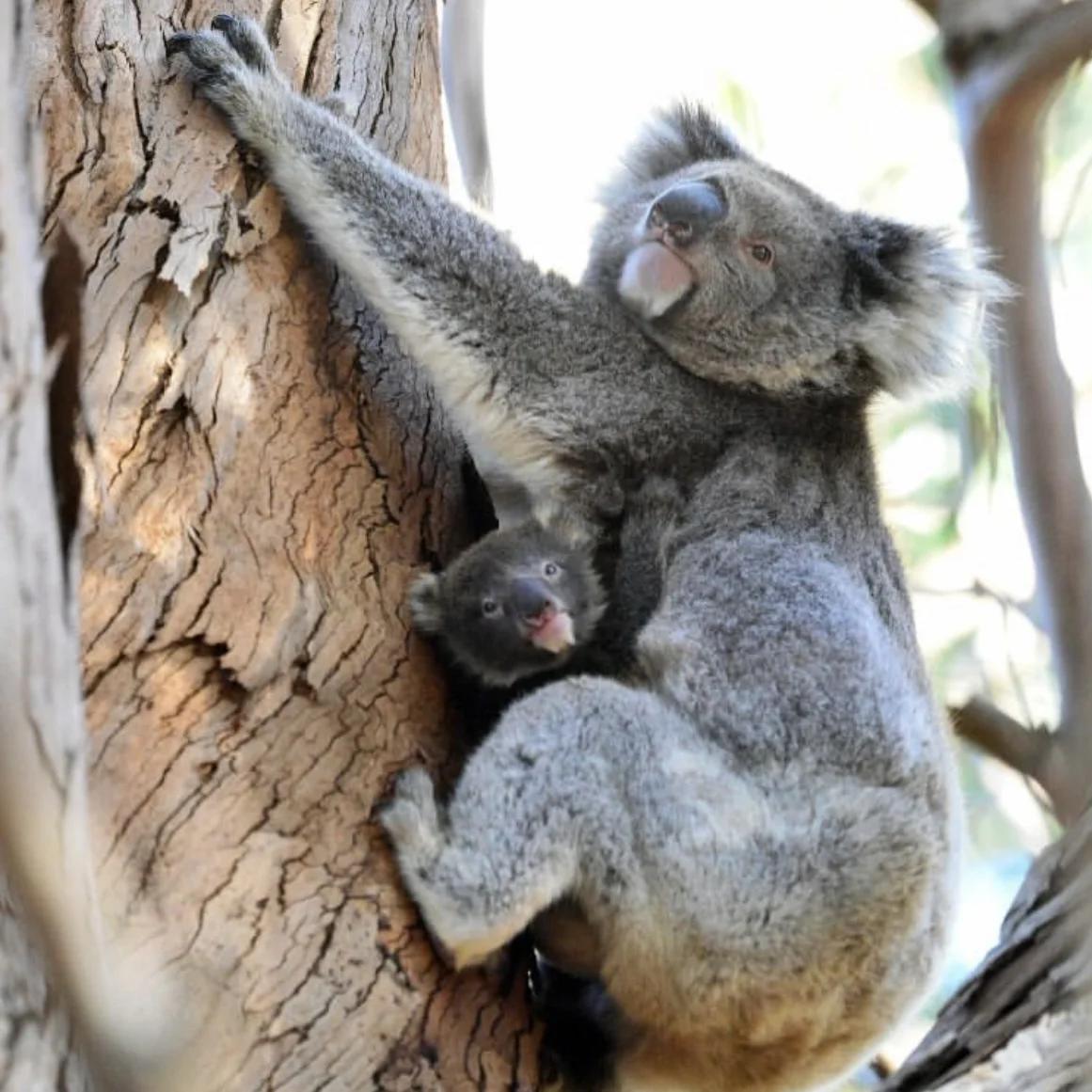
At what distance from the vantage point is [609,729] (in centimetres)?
309

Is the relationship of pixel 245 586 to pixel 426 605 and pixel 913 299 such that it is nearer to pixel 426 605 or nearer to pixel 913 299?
pixel 426 605

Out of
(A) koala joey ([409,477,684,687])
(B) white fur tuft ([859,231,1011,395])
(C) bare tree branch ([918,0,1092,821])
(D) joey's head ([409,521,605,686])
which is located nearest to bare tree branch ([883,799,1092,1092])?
(C) bare tree branch ([918,0,1092,821])

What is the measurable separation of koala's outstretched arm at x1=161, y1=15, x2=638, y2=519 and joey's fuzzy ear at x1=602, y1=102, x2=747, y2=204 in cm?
117

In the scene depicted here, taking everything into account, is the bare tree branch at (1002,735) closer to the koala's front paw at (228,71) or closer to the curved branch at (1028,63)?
the curved branch at (1028,63)

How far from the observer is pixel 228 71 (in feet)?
11.6

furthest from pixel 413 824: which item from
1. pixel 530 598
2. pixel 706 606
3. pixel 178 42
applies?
pixel 178 42

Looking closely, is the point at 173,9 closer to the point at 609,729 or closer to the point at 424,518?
the point at 424,518

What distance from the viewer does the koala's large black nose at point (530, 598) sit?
3418 millimetres

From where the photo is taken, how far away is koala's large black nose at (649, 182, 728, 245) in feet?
14.1

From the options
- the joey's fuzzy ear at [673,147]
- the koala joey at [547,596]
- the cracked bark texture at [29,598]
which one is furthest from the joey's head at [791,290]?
the cracked bark texture at [29,598]

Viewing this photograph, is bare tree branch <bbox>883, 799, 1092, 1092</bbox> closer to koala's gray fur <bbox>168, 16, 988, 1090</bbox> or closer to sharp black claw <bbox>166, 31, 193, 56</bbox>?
koala's gray fur <bbox>168, 16, 988, 1090</bbox>

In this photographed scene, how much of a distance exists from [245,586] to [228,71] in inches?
53.4

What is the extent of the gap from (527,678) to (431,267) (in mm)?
1092

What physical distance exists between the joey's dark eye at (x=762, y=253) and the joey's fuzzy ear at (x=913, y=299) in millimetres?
253
